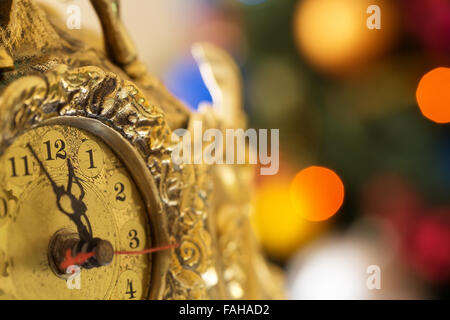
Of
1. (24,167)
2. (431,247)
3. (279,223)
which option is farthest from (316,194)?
(24,167)

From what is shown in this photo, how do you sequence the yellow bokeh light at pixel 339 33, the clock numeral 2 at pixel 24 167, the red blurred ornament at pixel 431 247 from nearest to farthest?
the clock numeral 2 at pixel 24 167 < the yellow bokeh light at pixel 339 33 < the red blurred ornament at pixel 431 247

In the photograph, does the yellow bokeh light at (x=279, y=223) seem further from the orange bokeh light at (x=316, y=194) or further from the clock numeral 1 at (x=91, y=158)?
the clock numeral 1 at (x=91, y=158)

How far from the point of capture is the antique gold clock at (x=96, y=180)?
0.45 meters

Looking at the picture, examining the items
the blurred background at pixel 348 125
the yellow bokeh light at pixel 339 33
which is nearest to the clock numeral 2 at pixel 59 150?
the blurred background at pixel 348 125

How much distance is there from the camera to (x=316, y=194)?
1.75 m

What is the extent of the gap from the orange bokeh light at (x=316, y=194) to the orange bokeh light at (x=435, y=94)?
306 millimetres

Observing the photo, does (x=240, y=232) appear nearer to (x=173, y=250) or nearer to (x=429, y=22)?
(x=173, y=250)

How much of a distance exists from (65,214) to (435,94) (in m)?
1.35

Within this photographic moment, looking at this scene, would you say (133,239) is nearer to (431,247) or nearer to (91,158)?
(91,158)

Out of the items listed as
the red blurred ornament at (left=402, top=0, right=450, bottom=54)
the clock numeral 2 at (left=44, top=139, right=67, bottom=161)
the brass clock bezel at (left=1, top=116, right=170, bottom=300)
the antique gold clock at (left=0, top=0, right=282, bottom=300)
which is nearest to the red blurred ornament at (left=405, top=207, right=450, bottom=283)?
the red blurred ornament at (left=402, top=0, right=450, bottom=54)

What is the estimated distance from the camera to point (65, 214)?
0.50 meters

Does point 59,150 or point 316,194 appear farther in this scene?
point 316,194

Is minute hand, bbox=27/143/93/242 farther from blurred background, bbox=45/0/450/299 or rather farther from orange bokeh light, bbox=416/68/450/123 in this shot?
orange bokeh light, bbox=416/68/450/123
